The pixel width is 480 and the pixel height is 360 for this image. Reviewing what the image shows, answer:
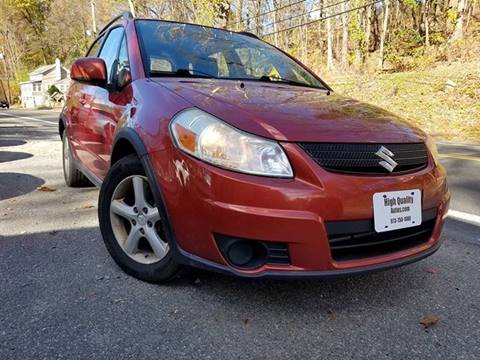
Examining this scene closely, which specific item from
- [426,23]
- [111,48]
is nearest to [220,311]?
[111,48]

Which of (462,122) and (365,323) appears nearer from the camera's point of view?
(365,323)

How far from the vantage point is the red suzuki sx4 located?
6.11ft

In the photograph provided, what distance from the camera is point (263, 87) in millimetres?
2770

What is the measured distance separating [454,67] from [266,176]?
18.8 m

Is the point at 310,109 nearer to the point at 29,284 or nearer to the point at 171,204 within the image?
the point at 171,204

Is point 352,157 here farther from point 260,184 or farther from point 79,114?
point 79,114

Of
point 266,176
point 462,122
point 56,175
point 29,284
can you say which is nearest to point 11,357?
point 29,284

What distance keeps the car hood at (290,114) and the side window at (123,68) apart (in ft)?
1.23

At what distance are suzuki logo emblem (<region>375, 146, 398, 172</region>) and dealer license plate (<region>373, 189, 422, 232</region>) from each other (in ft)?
0.41

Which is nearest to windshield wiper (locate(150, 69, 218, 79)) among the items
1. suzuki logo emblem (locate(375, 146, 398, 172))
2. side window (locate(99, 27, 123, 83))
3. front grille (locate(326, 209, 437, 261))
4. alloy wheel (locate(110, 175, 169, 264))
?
side window (locate(99, 27, 123, 83))

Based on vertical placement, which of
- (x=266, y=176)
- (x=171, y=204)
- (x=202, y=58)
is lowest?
(x=171, y=204)

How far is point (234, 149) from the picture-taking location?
1.91 m

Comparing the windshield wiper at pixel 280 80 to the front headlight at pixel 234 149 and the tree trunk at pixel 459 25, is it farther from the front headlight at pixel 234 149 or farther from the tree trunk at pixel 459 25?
the tree trunk at pixel 459 25

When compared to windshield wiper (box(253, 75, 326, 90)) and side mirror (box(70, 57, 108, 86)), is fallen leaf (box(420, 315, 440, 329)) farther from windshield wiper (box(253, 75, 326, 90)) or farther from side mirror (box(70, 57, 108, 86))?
side mirror (box(70, 57, 108, 86))
